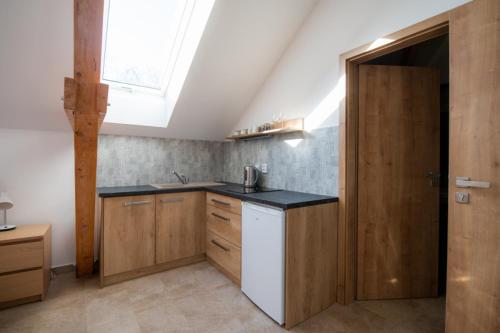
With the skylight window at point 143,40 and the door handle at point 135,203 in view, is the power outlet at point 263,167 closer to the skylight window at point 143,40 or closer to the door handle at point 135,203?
the door handle at point 135,203

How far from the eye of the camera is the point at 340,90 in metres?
1.98

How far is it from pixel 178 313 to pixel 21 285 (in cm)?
126

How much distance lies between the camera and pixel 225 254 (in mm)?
2373

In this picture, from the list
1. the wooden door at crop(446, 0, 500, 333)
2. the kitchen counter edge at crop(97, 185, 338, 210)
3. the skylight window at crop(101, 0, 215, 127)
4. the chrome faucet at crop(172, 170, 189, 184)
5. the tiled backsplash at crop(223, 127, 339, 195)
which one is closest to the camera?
the wooden door at crop(446, 0, 500, 333)

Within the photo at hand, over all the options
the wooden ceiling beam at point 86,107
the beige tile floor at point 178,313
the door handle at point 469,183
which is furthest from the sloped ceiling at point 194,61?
the door handle at point 469,183

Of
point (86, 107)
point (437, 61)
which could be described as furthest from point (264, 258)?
point (437, 61)

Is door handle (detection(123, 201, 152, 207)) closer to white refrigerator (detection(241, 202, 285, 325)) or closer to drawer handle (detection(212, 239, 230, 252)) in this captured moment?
drawer handle (detection(212, 239, 230, 252))

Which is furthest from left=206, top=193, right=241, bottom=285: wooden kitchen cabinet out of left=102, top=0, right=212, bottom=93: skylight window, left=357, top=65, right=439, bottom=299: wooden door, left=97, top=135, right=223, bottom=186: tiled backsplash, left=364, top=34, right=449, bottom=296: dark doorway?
left=364, top=34, right=449, bottom=296: dark doorway

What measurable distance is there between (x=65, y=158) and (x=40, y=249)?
943mm

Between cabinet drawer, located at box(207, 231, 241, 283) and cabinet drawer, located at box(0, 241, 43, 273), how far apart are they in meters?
1.45

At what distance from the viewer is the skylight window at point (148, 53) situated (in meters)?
2.18

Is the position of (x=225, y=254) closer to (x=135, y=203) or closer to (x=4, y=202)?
(x=135, y=203)

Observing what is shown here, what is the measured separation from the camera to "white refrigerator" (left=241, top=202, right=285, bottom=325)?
1671 millimetres

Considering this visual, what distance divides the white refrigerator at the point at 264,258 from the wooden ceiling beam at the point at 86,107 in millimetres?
1373
